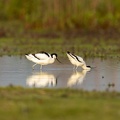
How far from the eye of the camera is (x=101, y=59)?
811 inches

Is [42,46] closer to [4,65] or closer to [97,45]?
[97,45]

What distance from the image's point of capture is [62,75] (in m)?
16.0

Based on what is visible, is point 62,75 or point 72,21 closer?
point 62,75

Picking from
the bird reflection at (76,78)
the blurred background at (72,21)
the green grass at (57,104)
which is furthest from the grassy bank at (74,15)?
the green grass at (57,104)

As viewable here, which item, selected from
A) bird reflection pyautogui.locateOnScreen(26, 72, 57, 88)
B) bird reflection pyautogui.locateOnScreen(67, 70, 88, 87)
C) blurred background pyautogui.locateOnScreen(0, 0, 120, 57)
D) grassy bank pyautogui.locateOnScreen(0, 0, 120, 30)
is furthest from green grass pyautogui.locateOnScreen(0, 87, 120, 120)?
grassy bank pyautogui.locateOnScreen(0, 0, 120, 30)

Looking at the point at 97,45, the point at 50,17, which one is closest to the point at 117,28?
the point at 50,17

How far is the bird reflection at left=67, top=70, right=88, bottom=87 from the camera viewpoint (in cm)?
1443

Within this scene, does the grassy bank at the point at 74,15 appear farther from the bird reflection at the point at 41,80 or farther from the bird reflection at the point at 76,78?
the bird reflection at the point at 41,80

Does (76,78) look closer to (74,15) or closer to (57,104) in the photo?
(57,104)

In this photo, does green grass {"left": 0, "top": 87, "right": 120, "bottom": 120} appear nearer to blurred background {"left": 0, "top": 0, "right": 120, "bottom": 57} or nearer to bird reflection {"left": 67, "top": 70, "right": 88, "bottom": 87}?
bird reflection {"left": 67, "top": 70, "right": 88, "bottom": 87}

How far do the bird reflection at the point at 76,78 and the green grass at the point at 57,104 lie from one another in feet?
7.38

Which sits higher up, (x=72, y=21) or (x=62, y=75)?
(x=72, y=21)

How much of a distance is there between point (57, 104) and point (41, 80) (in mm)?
4706

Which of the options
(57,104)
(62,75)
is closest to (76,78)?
(62,75)
